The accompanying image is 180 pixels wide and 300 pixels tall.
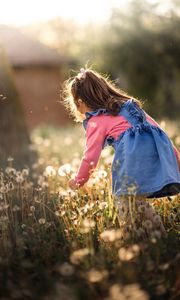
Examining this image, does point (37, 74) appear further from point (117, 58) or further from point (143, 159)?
point (143, 159)

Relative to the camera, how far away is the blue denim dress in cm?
455

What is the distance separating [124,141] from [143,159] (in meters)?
0.21

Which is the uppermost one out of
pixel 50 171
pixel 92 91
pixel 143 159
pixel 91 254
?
pixel 92 91

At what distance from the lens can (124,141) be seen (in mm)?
4734

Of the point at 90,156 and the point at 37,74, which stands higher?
the point at 37,74

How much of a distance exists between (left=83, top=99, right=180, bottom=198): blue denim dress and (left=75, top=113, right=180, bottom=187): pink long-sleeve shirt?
4cm

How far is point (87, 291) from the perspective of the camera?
10.4 ft

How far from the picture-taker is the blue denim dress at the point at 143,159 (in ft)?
14.9

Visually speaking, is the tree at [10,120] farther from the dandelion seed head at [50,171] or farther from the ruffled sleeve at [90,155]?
the ruffled sleeve at [90,155]

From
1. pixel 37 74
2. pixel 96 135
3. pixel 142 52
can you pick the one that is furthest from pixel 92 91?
pixel 37 74

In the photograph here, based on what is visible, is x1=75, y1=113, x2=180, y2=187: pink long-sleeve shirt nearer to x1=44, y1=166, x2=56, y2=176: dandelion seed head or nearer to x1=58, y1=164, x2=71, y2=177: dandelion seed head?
x1=58, y1=164, x2=71, y2=177: dandelion seed head

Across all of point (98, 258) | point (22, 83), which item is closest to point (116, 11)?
point (22, 83)

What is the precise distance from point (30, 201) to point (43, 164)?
3.11 metres

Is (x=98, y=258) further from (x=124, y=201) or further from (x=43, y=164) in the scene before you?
(x=43, y=164)
